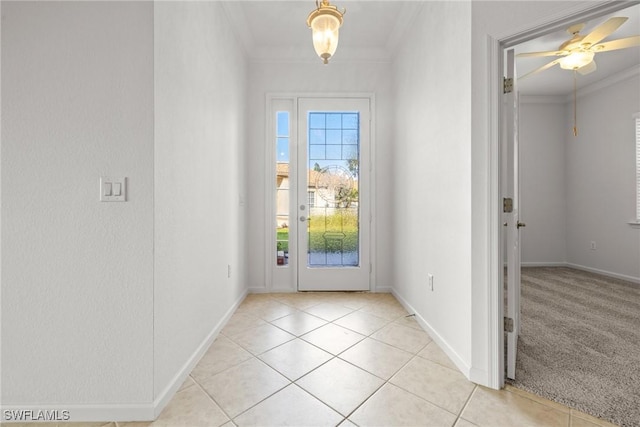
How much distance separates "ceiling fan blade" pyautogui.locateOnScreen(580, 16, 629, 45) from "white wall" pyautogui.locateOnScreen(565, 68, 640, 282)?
224 cm

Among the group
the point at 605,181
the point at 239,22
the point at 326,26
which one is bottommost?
the point at 605,181

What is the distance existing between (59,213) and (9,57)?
2.59ft

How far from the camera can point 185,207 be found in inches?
68.5

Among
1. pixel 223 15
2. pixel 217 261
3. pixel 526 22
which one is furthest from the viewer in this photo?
pixel 223 15

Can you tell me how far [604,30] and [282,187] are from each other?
3.42 m

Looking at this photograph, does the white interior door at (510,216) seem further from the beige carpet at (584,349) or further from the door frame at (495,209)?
the beige carpet at (584,349)

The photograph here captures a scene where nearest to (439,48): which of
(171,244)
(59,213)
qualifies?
(171,244)

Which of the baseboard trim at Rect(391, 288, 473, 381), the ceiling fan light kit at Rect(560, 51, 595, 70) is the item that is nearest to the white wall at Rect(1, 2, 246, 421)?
the baseboard trim at Rect(391, 288, 473, 381)

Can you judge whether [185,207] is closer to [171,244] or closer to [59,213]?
[171,244]

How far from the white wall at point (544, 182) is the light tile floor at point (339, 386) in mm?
4053

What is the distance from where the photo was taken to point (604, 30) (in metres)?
2.41

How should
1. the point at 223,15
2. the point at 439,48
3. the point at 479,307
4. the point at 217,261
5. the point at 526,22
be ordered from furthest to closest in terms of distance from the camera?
1. the point at 223,15
2. the point at 217,261
3. the point at 439,48
4. the point at 479,307
5. the point at 526,22

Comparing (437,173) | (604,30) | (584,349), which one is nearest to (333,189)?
(437,173)

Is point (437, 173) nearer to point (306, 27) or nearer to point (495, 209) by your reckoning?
point (495, 209)
